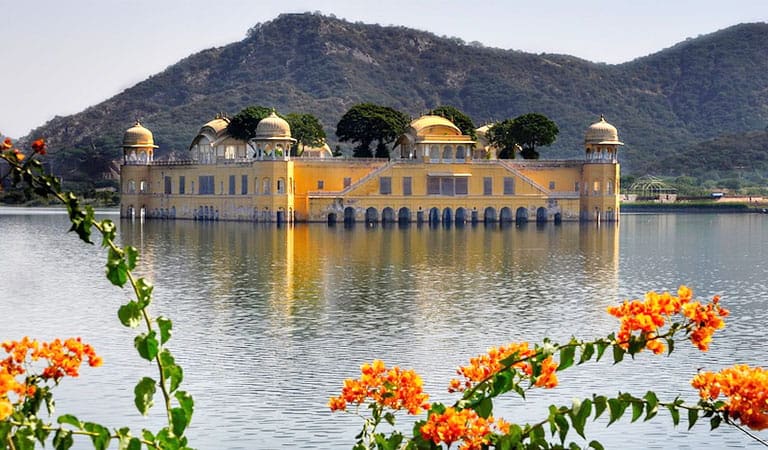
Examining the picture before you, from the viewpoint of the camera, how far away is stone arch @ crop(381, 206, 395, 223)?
65.8 meters

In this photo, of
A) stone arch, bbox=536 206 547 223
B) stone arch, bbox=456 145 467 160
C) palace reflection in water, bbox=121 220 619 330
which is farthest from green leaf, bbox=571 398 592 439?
stone arch, bbox=536 206 547 223

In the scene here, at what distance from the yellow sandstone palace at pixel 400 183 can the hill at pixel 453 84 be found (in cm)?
6221

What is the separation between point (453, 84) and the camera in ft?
499

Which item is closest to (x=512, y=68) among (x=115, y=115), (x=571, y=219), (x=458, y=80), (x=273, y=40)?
(x=458, y=80)

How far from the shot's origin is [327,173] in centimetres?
6525

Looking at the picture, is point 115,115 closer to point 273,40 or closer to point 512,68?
point 273,40

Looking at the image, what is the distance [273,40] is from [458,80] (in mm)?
25496

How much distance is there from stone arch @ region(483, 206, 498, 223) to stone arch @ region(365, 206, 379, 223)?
6163 millimetres

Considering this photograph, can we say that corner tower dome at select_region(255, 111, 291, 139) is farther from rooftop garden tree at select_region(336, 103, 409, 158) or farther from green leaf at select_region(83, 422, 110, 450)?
green leaf at select_region(83, 422, 110, 450)

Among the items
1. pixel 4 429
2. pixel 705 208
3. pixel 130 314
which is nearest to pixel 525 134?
pixel 705 208

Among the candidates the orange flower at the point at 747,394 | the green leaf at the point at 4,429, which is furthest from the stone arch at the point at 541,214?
the green leaf at the point at 4,429

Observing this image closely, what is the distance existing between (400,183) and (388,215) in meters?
1.91

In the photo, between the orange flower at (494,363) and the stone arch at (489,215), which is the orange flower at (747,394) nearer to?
the orange flower at (494,363)

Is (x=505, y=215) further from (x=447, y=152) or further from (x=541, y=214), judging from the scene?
(x=447, y=152)
